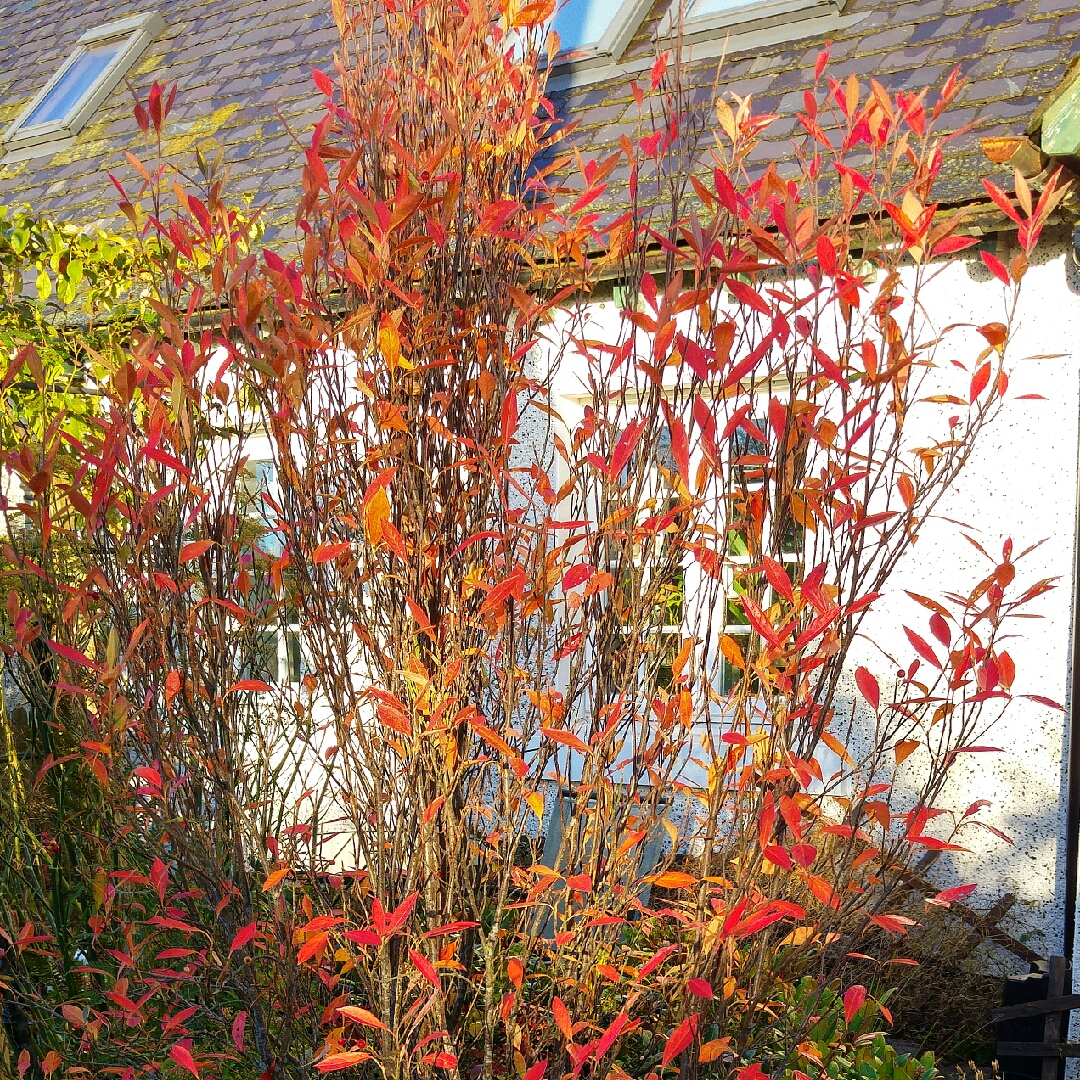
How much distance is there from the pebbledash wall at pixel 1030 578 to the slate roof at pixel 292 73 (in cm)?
62

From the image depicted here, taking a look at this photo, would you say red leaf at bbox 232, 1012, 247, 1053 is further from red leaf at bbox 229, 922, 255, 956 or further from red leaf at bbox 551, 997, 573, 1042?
red leaf at bbox 551, 997, 573, 1042

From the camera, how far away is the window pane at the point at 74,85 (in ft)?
28.7

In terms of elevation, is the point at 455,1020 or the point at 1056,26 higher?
the point at 1056,26

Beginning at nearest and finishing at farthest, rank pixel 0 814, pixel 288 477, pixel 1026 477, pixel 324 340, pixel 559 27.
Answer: pixel 324 340 < pixel 288 477 < pixel 0 814 < pixel 1026 477 < pixel 559 27

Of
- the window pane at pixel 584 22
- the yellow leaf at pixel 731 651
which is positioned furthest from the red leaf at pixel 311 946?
the window pane at pixel 584 22

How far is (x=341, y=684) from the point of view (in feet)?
7.21

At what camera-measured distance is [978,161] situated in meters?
4.34

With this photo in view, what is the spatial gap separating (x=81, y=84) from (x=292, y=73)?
102 inches

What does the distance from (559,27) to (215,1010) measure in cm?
570

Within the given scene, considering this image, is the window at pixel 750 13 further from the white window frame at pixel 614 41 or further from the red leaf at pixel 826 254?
the red leaf at pixel 826 254

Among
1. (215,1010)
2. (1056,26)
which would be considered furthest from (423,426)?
(1056,26)

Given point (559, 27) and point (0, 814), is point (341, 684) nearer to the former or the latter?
point (0, 814)

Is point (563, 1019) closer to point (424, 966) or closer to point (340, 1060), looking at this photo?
point (424, 966)

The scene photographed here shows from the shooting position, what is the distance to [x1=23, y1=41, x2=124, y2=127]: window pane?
875 cm
